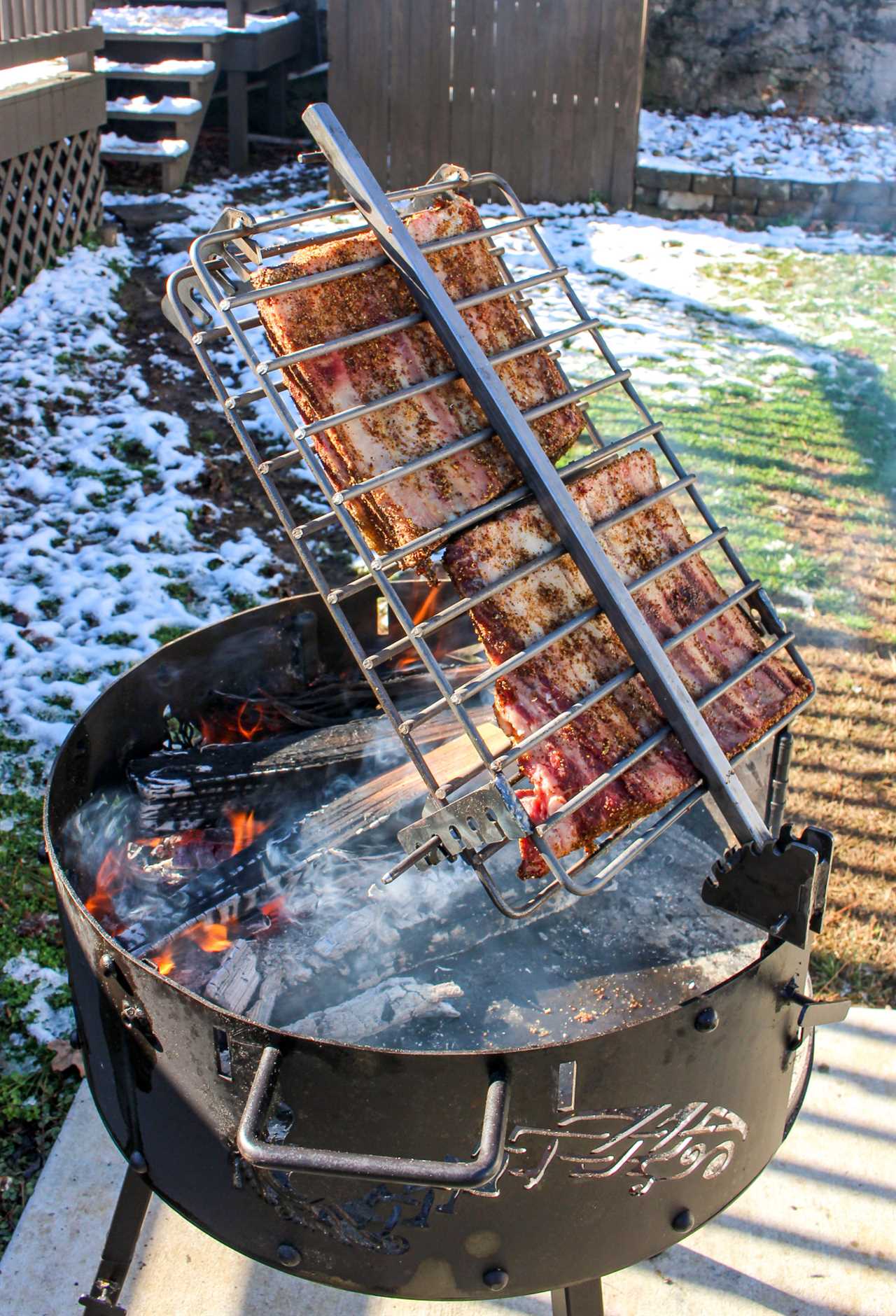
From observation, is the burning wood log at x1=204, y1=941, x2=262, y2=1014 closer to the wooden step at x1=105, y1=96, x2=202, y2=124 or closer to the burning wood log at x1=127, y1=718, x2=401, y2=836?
the burning wood log at x1=127, y1=718, x2=401, y2=836

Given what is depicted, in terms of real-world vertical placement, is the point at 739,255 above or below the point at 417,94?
below

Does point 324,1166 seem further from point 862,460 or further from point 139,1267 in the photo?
point 862,460

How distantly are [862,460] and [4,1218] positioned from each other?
6226mm

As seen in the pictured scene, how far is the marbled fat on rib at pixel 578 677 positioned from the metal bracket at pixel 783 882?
0.65ft

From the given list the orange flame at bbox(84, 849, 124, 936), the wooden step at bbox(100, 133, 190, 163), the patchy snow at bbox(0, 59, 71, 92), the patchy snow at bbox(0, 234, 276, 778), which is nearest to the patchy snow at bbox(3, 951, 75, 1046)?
the orange flame at bbox(84, 849, 124, 936)

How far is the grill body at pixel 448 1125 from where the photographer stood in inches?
77.2

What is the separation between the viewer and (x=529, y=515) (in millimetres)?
2154

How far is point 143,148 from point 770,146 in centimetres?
664

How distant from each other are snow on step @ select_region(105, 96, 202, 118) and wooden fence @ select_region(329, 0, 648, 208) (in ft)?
4.28

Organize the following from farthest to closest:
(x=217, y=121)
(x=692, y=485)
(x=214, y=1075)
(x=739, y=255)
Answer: (x=217, y=121)
(x=739, y=255)
(x=692, y=485)
(x=214, y=1075)

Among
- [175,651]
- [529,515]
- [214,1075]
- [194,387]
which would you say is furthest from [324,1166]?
[194,387]

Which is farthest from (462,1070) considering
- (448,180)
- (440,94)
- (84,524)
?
(440,94)

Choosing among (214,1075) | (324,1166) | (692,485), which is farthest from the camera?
(692,485)

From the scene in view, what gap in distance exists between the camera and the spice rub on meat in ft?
6.73
